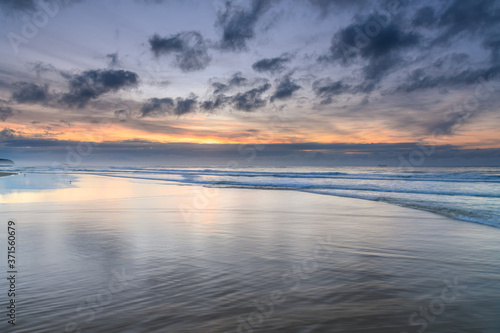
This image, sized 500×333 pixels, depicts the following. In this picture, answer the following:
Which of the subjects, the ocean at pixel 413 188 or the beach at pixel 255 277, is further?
the ocean at pixel 413 188

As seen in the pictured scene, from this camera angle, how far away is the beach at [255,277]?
3598mm

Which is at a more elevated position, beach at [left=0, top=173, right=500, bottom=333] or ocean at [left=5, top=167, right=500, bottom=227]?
ocean at [left=5, top=167, right=500, bottom=227]

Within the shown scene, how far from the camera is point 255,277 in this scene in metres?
5.03

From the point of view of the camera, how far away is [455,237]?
26.4ft

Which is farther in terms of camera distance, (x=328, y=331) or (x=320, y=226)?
(x=320, y=226)

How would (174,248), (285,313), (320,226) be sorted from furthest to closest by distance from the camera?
(320,226), (174,248), (285,313)

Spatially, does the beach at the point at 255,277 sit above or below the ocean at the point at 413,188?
below

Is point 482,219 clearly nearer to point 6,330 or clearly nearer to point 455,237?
point 455,237

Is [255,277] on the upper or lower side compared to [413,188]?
lower

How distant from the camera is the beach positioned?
3.60 metres

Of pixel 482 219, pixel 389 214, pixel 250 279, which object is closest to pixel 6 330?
pixel 250 279

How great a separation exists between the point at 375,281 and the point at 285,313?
193cm

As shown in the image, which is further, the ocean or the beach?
the ocean

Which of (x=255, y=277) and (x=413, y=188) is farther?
(x=413, y=188)
